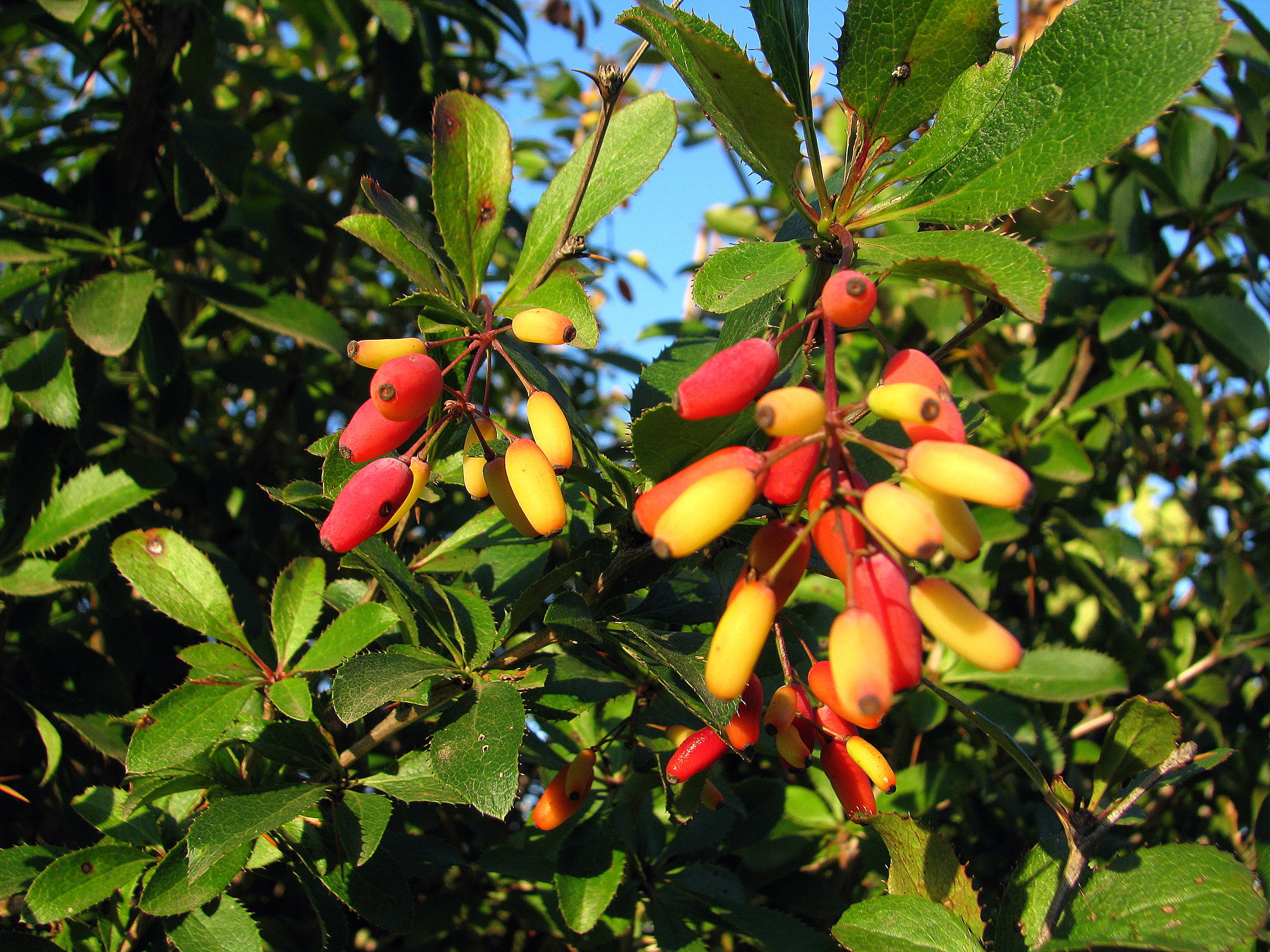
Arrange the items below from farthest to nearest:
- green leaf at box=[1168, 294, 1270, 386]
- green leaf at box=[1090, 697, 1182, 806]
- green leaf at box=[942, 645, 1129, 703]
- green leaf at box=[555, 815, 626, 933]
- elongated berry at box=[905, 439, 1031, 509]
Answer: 1. green leaf at box=[1168, 294, 1270, 386]
2. green leaf at box=[942, 645, 1129, 703]
3. green leaf at box=[555, 815, 626, 933]
4. green leaf at box=[1090, 697, 1182, 806]
5. elongated berry at box=[905, 439, 1031, 509]

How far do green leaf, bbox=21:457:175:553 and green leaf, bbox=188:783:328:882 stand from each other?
66 centimetres

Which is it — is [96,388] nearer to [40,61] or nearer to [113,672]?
[113,672]

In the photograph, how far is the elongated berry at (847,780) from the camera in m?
0.89

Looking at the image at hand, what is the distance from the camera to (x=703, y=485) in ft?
2.02

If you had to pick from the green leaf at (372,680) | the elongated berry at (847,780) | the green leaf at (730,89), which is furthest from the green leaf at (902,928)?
the green leaf at (730,89)

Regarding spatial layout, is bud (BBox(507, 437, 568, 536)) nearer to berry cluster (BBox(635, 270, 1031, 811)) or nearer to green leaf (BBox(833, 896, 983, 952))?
berry cluster (BBox(635, 270, 1031, 811))

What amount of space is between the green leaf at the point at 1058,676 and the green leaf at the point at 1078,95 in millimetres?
1124

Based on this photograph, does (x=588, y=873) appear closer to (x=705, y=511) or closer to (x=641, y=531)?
(x=641, y=531)

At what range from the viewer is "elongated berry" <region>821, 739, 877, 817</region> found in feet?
2.91

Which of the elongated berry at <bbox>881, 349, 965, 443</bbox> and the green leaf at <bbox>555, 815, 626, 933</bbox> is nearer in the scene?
the elongated berry at <bbox>881, 349, 965, 443</bbox>

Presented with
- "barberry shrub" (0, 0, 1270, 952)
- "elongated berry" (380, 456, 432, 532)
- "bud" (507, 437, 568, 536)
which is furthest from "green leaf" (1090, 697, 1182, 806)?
"elongated berry" (380, 456, 432, 532)

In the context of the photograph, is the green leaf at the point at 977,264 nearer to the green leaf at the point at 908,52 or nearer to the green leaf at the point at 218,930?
the green leaf at the point at 908,52

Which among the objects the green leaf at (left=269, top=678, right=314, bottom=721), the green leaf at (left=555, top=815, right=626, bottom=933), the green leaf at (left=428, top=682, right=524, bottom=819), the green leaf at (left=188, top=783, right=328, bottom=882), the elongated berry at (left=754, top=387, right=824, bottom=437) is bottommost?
the green leaf at (left=555, top=815, right=626, bottom=933)

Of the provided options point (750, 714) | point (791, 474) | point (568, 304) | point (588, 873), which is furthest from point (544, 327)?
point (588, 873)
